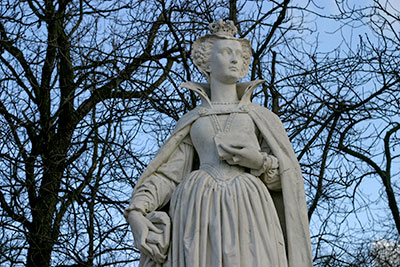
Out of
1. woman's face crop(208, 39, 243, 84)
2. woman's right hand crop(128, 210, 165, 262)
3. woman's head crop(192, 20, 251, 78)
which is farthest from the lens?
woman's head crop(192, 20, 251, 78)

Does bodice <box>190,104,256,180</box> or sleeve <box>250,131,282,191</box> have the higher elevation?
bodice <box>190,104,256,180</box>

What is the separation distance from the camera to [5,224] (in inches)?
391

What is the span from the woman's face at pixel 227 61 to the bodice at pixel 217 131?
21cm

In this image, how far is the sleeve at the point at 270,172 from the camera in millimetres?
5965

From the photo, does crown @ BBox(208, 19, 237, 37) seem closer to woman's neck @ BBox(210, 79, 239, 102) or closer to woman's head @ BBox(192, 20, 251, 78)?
woman's head @ BBox(192, 20, 251, 78)

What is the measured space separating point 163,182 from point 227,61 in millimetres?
977

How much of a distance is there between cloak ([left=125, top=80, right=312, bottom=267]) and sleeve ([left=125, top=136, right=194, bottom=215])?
39mm

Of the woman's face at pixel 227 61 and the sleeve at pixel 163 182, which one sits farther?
the woman's face at pixel 227 61

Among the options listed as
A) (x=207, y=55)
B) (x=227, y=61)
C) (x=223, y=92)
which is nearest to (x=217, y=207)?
(x=223, y=92)

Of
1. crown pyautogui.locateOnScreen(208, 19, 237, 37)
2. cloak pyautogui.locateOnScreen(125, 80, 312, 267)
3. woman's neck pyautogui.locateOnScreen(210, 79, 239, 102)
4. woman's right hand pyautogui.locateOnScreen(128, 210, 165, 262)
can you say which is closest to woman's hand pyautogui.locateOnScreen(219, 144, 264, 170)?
cloak pyautogui.locateOnScreen(125, 80, 312, 267)

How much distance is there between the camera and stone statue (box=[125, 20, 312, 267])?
18.7 ft

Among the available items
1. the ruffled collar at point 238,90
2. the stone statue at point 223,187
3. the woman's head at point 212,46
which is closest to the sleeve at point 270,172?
the stone statue at point 223,187

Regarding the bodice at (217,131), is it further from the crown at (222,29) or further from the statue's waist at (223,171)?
the crown at (222,29)

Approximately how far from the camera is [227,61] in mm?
6375
